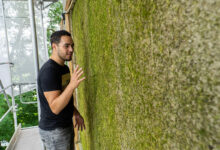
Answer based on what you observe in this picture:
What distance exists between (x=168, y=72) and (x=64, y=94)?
3.88ft

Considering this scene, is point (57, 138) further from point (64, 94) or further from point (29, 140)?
point (29, 140)

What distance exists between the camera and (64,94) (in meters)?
1.47

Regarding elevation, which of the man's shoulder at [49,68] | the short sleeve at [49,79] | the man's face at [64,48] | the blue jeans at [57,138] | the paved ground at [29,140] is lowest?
the paved ground at [29,140]

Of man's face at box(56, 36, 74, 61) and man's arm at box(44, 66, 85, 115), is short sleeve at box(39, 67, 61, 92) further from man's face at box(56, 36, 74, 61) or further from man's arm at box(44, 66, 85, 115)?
man's face at box(56, 36, 74, 61)

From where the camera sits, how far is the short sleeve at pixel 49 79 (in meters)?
1.53

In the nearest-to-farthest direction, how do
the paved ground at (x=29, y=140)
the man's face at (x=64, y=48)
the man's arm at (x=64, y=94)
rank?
the man's arm at (x=64, y=94), the man's face at (x=64, y=48), the paved ground at (x=29, y=140)

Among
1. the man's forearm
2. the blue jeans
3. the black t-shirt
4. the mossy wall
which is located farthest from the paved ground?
the mossy wall

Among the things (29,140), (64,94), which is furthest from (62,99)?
(29,140)

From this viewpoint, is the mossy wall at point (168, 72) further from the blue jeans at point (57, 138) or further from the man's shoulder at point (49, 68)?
the blue jeans at point (57, 138)

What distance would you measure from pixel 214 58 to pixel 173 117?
189 mm

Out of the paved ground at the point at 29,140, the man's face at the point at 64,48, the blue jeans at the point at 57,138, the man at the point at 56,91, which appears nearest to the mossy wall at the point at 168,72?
the man at the point at 56,91

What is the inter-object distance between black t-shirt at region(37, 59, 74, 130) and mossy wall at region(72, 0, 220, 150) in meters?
0.93

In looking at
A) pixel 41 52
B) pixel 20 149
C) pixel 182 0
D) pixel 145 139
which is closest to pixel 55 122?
pixel 145 139

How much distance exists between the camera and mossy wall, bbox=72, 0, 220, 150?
1.04 feet
